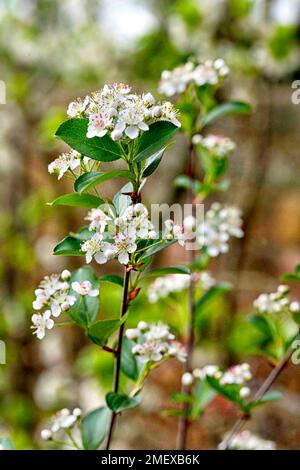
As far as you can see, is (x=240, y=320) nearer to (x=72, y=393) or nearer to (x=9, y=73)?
(x=72, y=393)

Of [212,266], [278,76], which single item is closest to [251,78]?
[278,76]

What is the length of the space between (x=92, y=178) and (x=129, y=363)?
0.26 metres

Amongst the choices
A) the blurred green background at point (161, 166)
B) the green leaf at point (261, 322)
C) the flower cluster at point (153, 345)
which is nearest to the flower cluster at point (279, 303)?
the green leaf at point (261, 322)

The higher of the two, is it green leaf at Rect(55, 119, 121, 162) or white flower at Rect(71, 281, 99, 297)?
green leaf at Rect(55, 119, 121, 162)

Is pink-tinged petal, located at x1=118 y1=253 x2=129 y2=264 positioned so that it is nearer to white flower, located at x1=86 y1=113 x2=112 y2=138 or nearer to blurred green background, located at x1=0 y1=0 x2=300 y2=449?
white flower, located at x1=86 y1=113 x2=112 y2=138

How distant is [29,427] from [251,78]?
1378 mm

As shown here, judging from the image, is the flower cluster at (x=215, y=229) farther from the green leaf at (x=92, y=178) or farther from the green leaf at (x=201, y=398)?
the green leaf at (x=92, y=178)

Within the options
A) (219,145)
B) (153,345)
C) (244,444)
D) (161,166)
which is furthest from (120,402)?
(161,166)

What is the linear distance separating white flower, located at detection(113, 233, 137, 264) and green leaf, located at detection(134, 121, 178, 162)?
0.07 meters

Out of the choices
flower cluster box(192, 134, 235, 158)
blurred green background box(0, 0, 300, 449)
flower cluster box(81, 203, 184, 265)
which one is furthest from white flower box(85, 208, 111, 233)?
blurred green background box(0, 0, 300, 449)

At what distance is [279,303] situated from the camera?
699 millimetres

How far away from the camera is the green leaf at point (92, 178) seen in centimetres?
48

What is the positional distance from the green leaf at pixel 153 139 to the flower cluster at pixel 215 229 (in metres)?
0.30

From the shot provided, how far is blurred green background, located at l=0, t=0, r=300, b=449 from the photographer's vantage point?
173 centimetres
